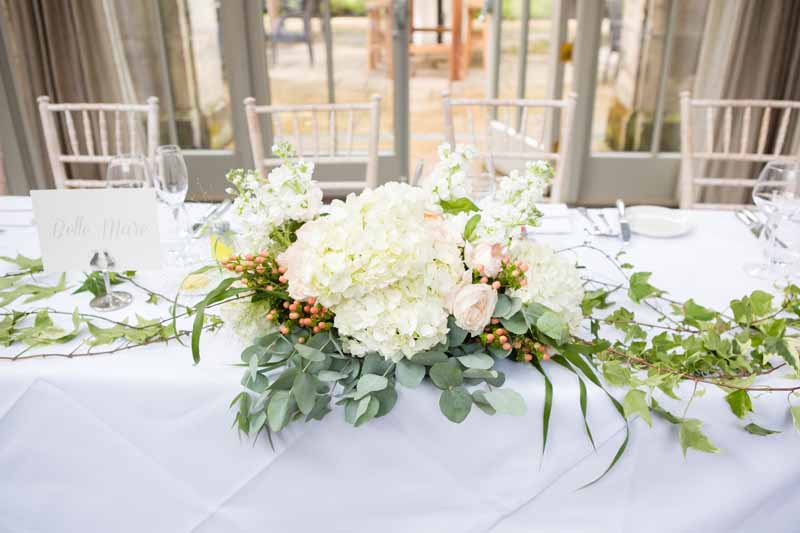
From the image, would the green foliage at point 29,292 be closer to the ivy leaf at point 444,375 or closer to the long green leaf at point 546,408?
the ivy leaf at point 444,375

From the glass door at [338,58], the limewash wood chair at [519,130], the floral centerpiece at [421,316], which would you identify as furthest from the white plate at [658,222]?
the glass door at [338,58]

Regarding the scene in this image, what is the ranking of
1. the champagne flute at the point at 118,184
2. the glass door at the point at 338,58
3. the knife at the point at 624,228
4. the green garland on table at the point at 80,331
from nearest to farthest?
the green garland on table at the point at 80,331 < the champagne flute at the point at 118,184 < the knife at the point at 624,228 < the glass door at the point at 338,58

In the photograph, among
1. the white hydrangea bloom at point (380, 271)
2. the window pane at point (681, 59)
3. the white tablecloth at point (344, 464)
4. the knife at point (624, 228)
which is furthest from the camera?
the window pane at point (681, 59)

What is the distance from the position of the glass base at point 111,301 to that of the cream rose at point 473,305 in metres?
0.62

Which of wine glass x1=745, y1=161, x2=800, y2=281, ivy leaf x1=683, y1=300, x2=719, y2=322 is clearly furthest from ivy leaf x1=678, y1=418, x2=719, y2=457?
wine glass x1=745, y1=161, x2=800, y2=281

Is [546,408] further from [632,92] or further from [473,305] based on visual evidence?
[632,92]

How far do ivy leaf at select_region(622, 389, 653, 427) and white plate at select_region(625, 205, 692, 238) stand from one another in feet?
2.27

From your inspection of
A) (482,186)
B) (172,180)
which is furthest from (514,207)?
(172,180)

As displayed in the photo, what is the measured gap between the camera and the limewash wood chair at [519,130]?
191 centimetres

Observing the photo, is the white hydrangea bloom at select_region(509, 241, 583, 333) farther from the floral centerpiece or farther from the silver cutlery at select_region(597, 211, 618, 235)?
the silver cutlery at select_region(597, 211, 618, 235)

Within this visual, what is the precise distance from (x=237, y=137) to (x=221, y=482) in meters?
2.44

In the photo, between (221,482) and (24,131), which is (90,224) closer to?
(221,482)

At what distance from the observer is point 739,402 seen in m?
0.80

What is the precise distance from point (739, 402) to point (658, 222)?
2.42 feet
